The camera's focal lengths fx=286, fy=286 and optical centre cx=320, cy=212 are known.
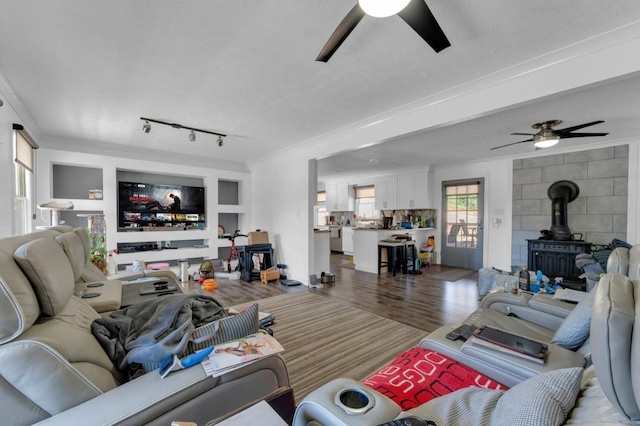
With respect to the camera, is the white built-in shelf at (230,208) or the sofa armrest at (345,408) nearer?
the sofa armrest at (345,408)

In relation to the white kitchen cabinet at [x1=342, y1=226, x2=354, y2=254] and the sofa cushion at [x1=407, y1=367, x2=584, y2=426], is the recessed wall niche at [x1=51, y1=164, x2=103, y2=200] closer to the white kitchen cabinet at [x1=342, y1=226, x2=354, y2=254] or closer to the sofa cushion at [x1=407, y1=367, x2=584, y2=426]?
the white kitchen cabinet at [x1=342, y1=226, x2=354, y2=254]

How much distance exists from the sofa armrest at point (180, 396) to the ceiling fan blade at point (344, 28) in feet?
5.55

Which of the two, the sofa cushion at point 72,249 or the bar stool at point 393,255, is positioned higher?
the sofa cushion at point 72,249

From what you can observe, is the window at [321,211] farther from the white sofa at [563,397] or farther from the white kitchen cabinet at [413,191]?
the white sofa at [563,397]

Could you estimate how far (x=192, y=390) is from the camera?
1.02 m

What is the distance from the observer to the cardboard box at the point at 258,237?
5539mm

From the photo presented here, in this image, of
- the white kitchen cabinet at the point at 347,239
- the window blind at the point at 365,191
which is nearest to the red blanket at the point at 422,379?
the white kitchen cabinet at the point at 347,239

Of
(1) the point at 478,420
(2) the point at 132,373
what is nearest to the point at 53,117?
(2) the point at 132,373

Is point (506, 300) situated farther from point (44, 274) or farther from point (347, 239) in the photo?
point (347, 239)

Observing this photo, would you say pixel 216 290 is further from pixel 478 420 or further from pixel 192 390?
pixel 478 420

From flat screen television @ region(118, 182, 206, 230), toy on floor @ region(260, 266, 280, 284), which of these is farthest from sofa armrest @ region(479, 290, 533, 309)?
flat screen television @ region(118, 182, 206, 230)

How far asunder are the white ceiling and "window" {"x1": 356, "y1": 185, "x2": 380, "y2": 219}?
14.3 ft

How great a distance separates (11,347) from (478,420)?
1491mm

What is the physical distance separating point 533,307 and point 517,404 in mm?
1650
